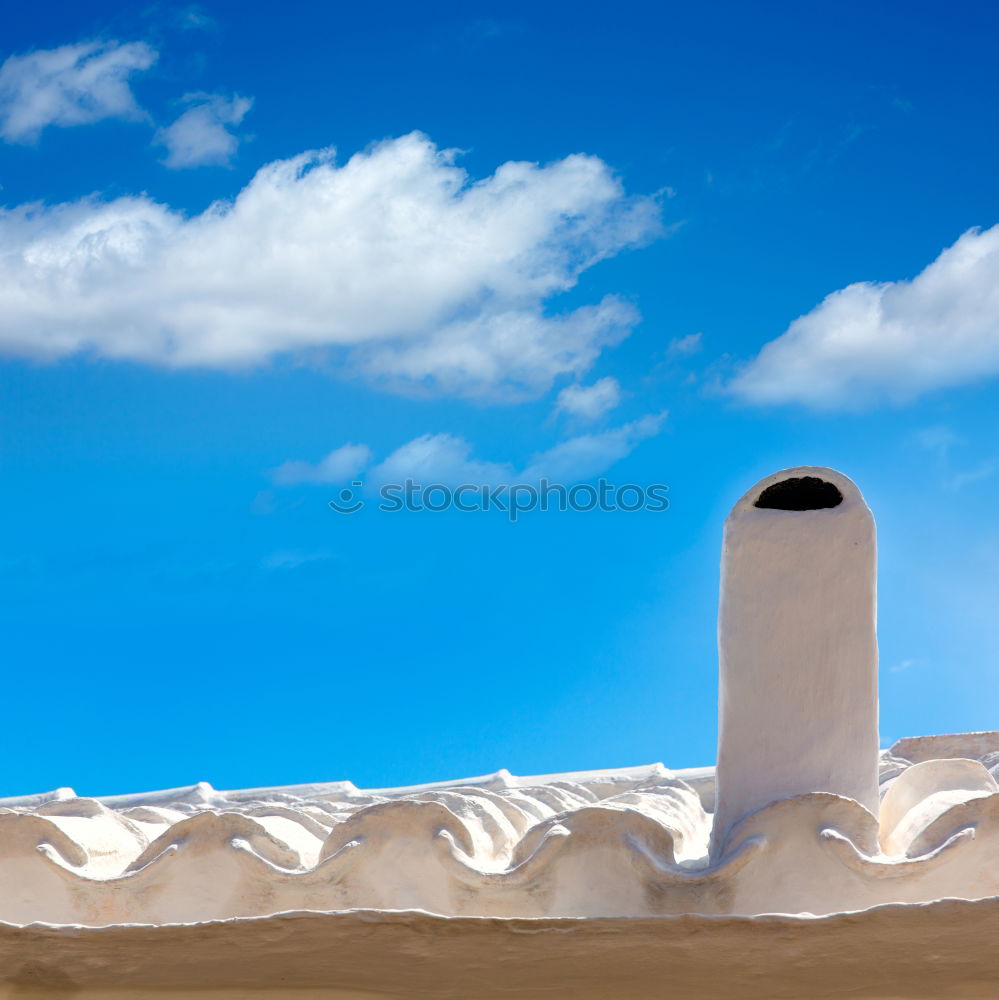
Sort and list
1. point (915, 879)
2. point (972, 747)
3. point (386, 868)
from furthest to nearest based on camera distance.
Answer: point (972, 747), point (386, 868), point (915, 879)

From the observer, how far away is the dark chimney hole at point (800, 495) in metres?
4.78

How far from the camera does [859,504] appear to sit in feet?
15.5

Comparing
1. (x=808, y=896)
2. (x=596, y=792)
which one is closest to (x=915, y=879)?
(x=808, y=896)

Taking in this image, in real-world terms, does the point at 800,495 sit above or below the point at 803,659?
above

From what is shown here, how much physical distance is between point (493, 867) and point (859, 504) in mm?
1798

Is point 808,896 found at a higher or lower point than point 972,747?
lower

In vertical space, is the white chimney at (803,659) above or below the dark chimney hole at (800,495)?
below

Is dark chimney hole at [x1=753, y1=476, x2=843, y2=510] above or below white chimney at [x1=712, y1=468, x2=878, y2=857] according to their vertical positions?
above

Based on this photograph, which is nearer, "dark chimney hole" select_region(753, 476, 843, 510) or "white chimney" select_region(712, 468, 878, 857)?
→ "white chimney" select_region(712, 468, 878, 857)

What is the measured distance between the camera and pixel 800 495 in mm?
4836

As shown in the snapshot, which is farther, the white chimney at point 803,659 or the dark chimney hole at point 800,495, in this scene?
the dark chimney hole at point 800,495

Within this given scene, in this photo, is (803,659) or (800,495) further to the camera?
(800,495)

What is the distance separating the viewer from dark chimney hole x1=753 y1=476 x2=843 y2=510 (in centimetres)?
478

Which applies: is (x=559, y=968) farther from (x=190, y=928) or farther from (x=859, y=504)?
(x=859, y=504)
